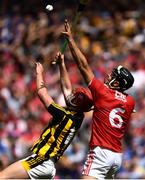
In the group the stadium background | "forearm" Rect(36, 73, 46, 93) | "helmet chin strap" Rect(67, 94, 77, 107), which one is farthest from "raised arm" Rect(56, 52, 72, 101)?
the stadium background

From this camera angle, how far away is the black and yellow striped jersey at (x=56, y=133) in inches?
365

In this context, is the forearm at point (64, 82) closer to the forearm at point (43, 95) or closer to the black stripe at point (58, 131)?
the forearm at point (43, 95)

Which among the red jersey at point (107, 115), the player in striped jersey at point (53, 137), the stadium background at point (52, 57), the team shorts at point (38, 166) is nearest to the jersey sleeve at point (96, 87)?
the red jersey at point (107, 115)

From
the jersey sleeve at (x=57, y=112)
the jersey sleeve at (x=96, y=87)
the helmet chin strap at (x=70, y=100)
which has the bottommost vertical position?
the jersey sleeve at (x=57, y=112)

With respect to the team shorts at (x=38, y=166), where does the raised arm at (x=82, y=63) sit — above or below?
above

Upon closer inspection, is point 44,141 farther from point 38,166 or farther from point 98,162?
point 98,162

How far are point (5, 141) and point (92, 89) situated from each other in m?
5.35

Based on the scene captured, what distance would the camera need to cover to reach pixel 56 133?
928cm

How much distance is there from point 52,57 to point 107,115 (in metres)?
8.11

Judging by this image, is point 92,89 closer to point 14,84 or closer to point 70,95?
point 70,95

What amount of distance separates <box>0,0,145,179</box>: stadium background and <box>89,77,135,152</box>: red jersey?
2.65m

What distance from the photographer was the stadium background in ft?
46.9

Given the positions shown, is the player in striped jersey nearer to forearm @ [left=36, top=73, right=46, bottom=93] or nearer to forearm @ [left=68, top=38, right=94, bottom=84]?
forearm @ [left=36, top=73, right=46, bottom=93]

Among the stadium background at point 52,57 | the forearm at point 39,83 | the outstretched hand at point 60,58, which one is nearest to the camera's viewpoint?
the forearm at point 39,83
